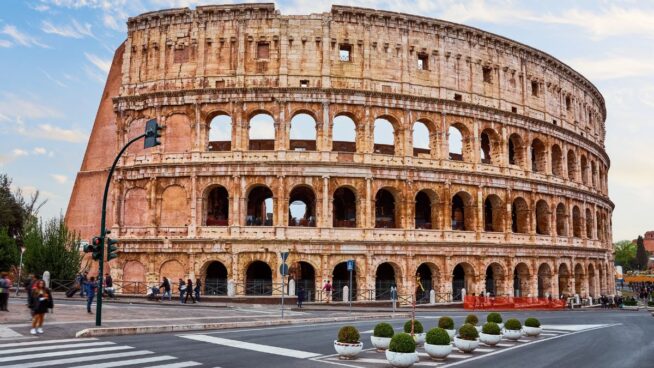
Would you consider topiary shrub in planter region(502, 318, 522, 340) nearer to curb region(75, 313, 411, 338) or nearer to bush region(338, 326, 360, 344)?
bush region(338, 326, 360, 344)

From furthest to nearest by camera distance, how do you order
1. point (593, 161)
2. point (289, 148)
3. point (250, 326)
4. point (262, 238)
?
1. point (593, 161)
2. point (289, 148)
3. point (262, 238)
4. point (250, 326)

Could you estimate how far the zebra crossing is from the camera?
1159 cm

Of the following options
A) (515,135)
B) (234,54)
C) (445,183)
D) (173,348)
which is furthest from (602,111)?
(173,348)

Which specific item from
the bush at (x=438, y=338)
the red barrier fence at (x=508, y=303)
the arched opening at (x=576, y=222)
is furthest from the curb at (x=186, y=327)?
the arched opening at (x=576, y=222)

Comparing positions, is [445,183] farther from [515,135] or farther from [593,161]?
[593,161]

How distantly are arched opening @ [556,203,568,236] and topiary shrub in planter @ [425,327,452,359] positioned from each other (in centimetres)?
3418

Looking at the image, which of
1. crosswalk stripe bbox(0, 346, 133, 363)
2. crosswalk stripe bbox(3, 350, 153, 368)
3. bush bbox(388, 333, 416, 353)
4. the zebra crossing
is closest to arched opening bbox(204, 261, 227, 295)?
the zebra crossing

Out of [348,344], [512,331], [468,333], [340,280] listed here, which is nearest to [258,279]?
[340,280]

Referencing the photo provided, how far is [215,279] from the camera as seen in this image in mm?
34719

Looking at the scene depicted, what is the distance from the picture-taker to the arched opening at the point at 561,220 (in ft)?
145

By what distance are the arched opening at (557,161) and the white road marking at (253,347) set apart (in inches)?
1440

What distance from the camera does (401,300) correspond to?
34.4 meters

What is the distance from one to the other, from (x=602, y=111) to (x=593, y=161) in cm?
896

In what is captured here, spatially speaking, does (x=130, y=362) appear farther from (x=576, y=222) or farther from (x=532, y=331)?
(x=576, y=222)
